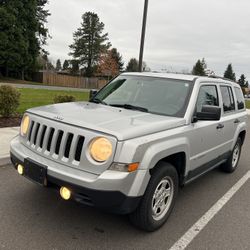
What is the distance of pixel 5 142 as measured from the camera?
6949 millimetres

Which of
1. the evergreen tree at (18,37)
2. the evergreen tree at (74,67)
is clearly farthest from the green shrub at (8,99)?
the evergreen tree at (74,67)

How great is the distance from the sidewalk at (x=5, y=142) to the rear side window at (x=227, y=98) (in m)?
4.00

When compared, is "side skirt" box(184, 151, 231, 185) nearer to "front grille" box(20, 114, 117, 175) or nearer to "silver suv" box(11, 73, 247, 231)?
"silver suv" box(11, 73, 247, 231)

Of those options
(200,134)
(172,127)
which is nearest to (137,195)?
(172,127)

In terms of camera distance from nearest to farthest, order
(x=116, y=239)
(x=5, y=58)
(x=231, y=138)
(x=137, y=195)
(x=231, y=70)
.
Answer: (x=137, y=195) → (x=116, y=239) → (x=231, y=138) → (x=5, y=58) → (x=231, y=70)

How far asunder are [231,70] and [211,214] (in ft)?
362

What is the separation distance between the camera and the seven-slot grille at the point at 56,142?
3.29 meters

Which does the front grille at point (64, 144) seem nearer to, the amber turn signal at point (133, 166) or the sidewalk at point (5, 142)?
the amber turn signal at point (133, 166)

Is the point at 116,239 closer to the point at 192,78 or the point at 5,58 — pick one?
the point at 192,78

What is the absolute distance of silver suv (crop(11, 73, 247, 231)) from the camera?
10.3 ft

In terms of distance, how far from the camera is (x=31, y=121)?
3.90 meters

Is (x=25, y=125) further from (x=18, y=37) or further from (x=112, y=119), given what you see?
(x=18, y=37)

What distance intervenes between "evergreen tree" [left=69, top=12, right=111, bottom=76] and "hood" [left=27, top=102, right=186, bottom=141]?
2362 inches

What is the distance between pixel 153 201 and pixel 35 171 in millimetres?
1361
